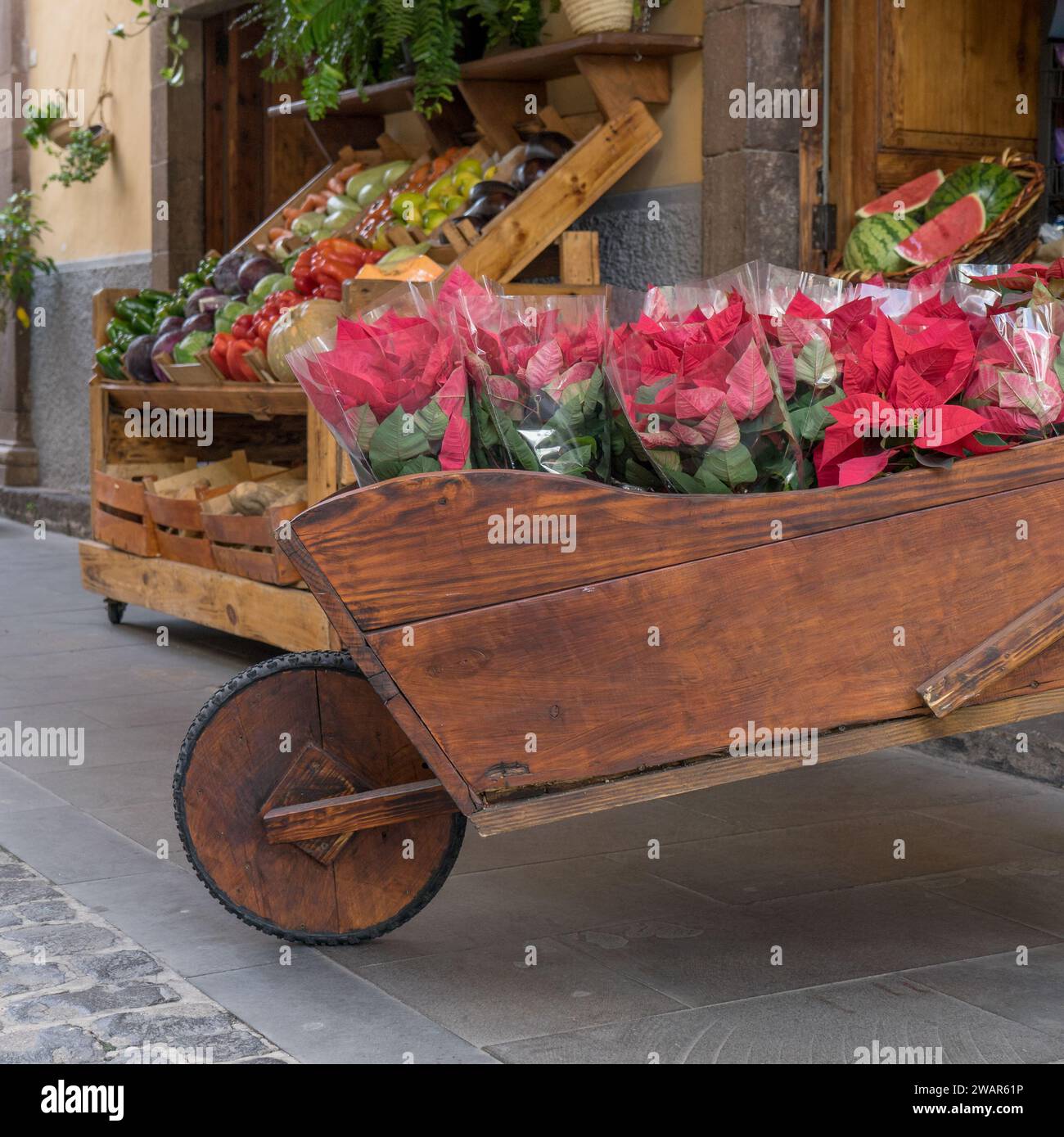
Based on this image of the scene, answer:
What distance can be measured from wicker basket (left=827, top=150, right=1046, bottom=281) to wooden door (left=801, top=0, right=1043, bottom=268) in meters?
0.33

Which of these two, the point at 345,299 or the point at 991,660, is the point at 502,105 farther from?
the point at 991,660

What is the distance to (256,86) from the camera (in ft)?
31.2

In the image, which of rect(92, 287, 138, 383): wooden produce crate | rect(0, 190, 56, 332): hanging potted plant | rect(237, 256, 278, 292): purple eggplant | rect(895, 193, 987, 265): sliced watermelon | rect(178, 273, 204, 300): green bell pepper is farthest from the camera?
rect(0, 190, 56, 332): hanging potted plant

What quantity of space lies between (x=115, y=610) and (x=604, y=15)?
3238mm

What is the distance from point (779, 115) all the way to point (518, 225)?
97 cm

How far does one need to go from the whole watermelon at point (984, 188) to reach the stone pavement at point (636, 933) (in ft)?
5.45

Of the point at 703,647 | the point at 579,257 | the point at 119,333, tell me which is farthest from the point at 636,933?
the point at 119,333

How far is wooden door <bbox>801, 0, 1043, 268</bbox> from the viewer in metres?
5.38

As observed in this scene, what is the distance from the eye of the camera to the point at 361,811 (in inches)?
117

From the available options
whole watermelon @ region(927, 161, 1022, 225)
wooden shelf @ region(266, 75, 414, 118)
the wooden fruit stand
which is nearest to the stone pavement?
the wooden fruit stand

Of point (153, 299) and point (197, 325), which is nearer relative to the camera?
point (197, 325)

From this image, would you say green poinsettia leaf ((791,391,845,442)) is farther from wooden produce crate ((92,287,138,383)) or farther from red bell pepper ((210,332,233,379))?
wooden produce crate ((92,287,138,383))

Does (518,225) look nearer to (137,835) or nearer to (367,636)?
(137,835)

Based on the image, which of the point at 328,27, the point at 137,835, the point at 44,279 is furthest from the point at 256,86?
the point at 137,835
